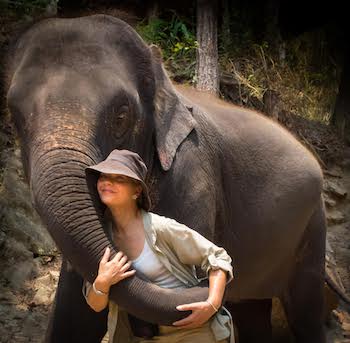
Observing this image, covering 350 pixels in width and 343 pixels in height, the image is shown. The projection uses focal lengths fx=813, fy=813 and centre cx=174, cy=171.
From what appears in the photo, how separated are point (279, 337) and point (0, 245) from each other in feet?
9.09

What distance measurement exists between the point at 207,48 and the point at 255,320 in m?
3.85

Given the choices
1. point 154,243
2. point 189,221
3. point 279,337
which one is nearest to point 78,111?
point 154,243

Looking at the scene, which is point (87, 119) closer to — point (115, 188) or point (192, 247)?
point (115, 188)

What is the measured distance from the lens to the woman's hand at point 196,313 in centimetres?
356

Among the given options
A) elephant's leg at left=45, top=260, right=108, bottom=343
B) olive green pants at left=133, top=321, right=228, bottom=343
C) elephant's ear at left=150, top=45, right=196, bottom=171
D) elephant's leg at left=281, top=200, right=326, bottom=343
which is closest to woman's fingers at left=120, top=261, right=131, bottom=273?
olive green pants at left=133, top=321, right=228, bottom=343

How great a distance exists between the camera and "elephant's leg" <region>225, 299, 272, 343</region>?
704 cm

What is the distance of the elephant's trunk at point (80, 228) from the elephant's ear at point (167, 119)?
0.95 m

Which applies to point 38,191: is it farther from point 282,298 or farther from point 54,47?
point 282,298

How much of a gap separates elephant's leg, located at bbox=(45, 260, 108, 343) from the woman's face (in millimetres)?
1653

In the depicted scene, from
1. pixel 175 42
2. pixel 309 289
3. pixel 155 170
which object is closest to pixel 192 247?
pixel 155 170

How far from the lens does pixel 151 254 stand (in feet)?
12.2

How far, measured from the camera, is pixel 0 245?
24.2 ft

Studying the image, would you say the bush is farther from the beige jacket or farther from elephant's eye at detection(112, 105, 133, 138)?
the beige jacket

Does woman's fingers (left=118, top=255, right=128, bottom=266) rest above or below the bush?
above
